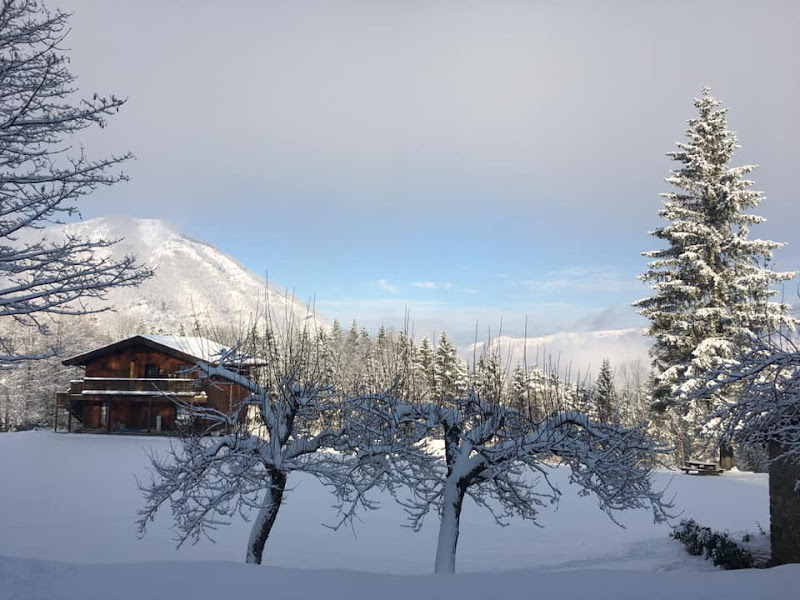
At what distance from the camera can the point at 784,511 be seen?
40.5 feet

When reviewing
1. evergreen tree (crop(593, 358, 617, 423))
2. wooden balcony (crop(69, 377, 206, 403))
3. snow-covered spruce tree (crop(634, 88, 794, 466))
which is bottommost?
wooden balcony (crop(69, 377, 206, 403))

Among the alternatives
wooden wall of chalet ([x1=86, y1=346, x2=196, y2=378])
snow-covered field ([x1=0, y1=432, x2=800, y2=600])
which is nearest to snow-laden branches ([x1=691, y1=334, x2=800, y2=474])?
snow-covered field ([x1=0, y1=432, x2=800, y2=600])

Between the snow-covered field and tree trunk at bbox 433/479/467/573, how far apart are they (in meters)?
1.26

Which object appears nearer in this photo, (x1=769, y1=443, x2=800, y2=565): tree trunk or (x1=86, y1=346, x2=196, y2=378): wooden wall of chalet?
(x1=769, y1=443, x2=800, y2=565): tree trunk

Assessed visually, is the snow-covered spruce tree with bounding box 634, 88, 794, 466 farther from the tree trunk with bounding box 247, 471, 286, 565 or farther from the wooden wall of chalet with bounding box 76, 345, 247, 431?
the wooden wall of chalet with bounding box 76, 345, 247, 431

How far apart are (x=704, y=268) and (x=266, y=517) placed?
71.0ft

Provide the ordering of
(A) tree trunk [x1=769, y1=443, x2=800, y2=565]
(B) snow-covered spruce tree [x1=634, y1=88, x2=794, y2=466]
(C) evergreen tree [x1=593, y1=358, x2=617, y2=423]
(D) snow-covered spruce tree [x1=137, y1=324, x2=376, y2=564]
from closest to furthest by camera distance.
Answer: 1. (D) snow-covered spruce tree [x1=137, y1=324, x2=376, y2=564]
2. (C) evergreen tree [x1=593, y1=358, x2=617, y2=423]
3. (A) tree trunk [x1=769, y1=443, x2=800, y2=565]
4. (B) snow-covered spruce tree [x1=634, y1=88, x2=794, y2=466]

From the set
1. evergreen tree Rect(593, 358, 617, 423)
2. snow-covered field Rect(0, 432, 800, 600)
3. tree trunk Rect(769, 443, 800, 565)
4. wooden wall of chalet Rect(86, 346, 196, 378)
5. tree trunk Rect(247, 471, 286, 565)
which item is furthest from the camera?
wooden wall of chalet Rect(86, 346, 196, 378)

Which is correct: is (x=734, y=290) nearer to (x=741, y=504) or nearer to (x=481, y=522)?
(x=741, y=504)

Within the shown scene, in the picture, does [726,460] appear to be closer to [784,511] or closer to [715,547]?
[715,547]

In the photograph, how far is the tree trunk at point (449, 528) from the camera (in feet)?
28.8

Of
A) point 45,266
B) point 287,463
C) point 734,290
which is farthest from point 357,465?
point 734,290

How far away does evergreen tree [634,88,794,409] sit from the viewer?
79.3 ft

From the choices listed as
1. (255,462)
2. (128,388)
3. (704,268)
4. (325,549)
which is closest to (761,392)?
(255,462)
